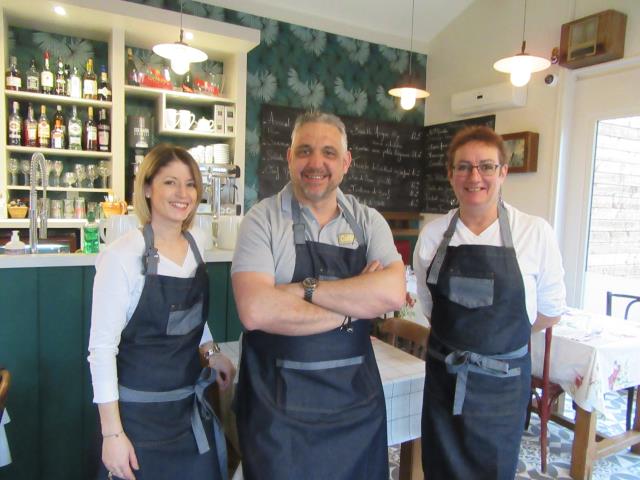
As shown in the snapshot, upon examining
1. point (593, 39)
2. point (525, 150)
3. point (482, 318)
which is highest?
point (593, 39)

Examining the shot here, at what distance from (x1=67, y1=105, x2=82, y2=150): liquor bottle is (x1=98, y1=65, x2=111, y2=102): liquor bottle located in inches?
Answer: 9.2

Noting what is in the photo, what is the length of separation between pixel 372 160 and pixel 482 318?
352 centimetres

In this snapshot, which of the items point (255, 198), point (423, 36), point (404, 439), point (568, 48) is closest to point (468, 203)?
point (404, 439)

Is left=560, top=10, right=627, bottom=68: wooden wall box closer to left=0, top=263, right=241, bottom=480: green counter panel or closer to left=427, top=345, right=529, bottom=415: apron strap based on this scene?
left=427, top=345, right=529, bottom=415: apron strap

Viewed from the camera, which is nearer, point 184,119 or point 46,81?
point 46,81

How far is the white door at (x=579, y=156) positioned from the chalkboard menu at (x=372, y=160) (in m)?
1.64

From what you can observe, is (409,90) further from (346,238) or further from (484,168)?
(346,238)

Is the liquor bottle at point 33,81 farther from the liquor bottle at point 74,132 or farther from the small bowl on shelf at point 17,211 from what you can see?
the small bowl on shelf at point 17,211

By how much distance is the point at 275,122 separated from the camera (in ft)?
14.4

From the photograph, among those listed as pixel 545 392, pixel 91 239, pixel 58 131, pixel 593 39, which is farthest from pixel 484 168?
pixel 58 131

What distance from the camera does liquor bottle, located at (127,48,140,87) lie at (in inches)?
144

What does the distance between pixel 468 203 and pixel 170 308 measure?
993 millimetres

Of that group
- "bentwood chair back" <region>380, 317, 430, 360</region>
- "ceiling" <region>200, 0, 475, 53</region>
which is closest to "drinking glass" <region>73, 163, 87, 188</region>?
"ceiling" <region>200, 0, 475, 53</region>

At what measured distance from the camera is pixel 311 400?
4.13 ft
